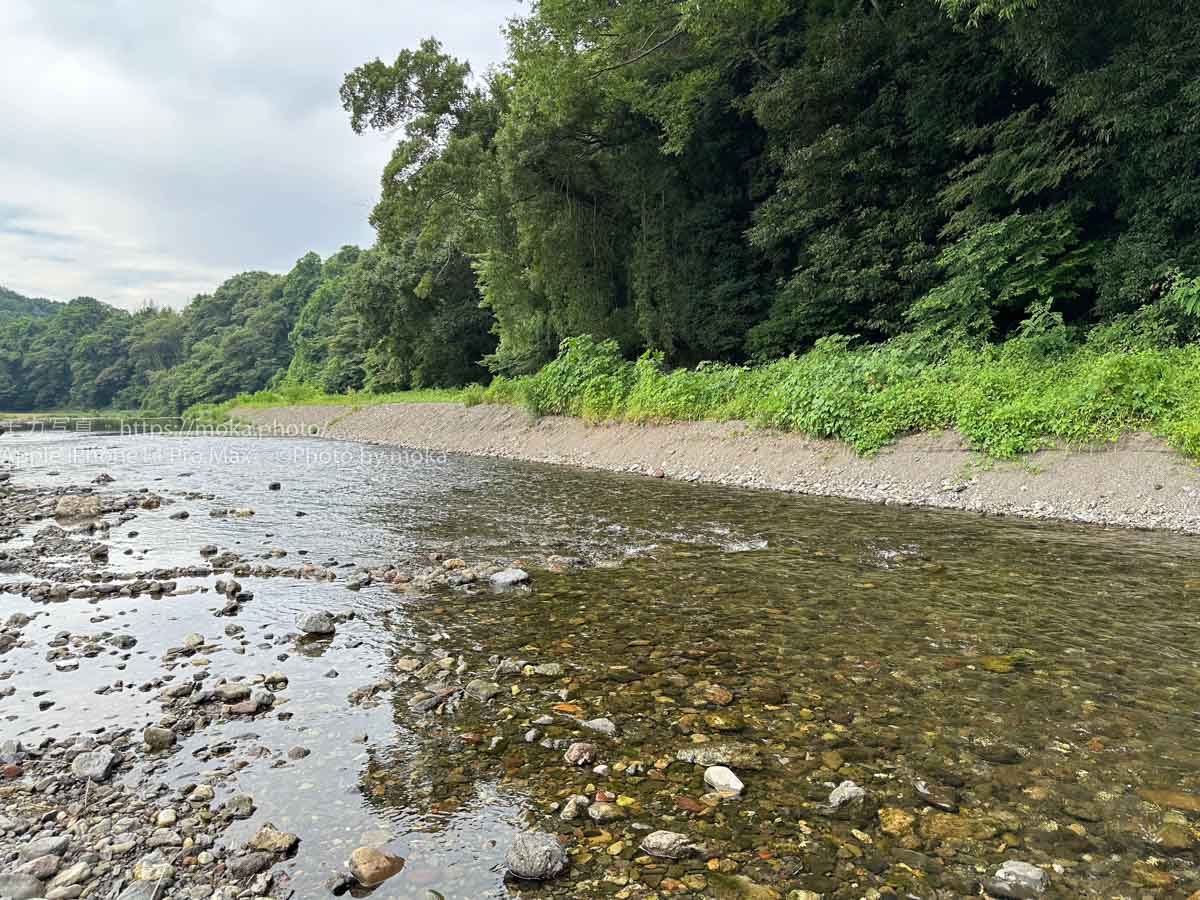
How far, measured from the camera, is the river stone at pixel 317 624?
5141 millimetres

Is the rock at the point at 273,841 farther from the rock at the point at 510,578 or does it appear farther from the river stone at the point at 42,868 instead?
the rock at the point at 510,578

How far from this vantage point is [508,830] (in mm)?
2719

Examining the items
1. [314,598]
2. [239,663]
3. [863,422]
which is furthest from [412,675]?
[863,422]

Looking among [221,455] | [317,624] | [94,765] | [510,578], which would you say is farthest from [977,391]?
[221,455]

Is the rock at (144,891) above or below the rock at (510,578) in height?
below

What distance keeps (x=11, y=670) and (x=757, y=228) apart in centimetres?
2066

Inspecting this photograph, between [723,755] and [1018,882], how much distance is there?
1286 mm

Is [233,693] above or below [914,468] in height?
below

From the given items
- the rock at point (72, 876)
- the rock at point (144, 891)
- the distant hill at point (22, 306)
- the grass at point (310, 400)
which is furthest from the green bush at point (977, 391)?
the distant hill at point (22, 306)

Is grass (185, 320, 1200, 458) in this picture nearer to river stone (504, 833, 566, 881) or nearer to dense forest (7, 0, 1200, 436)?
dense forest (7, 0, 1200, 436)

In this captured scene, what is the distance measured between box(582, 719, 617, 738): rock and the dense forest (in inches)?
503

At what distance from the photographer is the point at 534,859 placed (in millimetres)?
2480

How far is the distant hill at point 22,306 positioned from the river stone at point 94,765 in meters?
174

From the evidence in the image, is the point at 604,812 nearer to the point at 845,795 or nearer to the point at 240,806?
the point at 845,795
